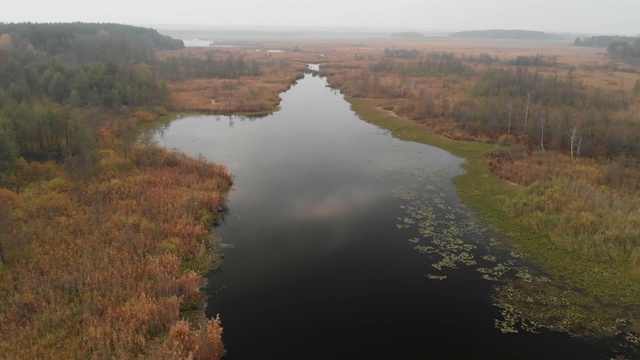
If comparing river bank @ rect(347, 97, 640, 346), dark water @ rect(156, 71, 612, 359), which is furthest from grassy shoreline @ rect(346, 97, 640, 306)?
dark water @ rect(156, 71, 612, 359)

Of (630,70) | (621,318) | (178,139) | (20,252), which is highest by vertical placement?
(630,70)

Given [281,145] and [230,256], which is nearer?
[230,256]

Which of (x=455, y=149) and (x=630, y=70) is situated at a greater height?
(x=630, y=70)

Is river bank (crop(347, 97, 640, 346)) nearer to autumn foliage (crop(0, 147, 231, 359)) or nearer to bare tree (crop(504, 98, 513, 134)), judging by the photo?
autumn foliage (crop(0, 147, 231, 359))

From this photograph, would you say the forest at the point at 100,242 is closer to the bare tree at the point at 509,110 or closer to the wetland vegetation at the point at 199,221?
the wetland vegetation at the point at 199,221

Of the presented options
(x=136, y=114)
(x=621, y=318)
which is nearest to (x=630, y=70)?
(x=621, y=318)

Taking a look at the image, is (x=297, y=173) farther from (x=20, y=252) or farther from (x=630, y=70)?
(x=630, y=70)

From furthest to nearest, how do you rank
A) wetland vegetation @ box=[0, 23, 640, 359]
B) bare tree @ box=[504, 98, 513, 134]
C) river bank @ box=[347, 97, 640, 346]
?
1. bare tree @ box=[504, 98, 513, 134]
2. river bank @ box=[347, 97, 640, 346]
3. wetland vegetation @ box=[0, 23, 640, 359]
